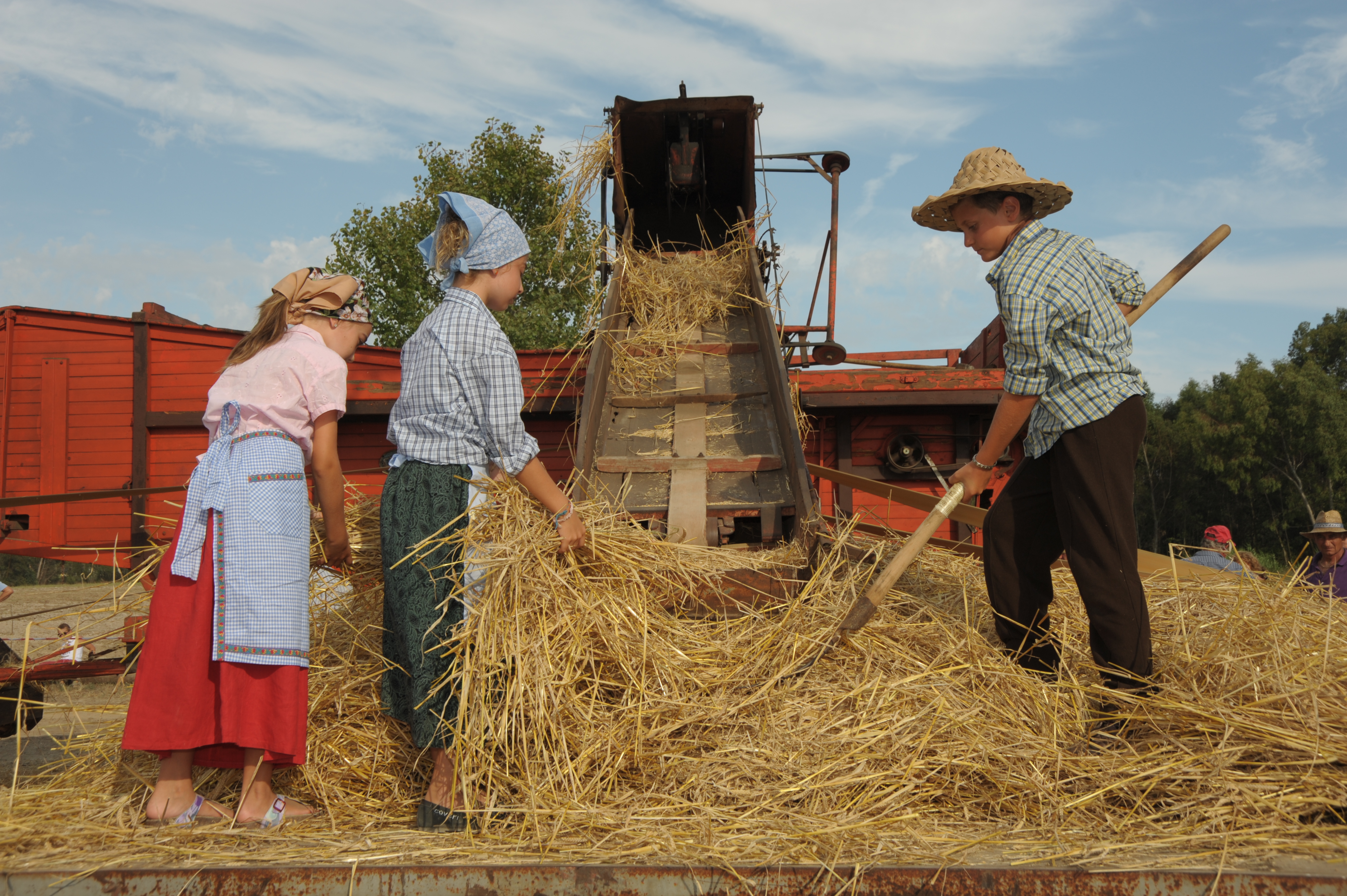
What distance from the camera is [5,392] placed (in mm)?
6574

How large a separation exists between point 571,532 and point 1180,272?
89.6 inches

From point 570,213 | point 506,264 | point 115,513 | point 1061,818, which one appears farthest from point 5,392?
point 1061,818

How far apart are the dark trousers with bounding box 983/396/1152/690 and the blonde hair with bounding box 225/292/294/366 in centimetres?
233

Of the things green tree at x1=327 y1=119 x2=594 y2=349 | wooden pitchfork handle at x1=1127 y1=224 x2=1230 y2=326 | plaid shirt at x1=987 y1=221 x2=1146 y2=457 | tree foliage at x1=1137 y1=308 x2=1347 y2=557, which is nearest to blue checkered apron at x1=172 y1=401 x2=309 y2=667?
plaid shirt at x1=987 y1=221 x2=1146 y2=457

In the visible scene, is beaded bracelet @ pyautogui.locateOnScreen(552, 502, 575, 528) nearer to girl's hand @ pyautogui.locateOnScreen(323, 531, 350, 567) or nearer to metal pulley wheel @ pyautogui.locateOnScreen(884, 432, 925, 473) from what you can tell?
girl's hand @ pyautogui.locateOnScreen(323, 531, 350, 567)

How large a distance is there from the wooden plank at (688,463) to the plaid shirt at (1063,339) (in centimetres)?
132

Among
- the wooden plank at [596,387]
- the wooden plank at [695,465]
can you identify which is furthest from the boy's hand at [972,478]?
the wooden plank at [596,387]

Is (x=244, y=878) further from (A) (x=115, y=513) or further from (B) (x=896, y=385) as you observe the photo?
(A) (x=115, y=513)

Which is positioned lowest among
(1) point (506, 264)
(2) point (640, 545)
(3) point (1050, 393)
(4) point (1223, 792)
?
(4) point (1223, 792)

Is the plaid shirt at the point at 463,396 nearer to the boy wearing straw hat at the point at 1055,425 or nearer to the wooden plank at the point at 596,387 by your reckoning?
the wooden plank at the point at 596,387

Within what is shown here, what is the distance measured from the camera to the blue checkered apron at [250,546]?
2.02 meters

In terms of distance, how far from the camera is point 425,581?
2.05 m

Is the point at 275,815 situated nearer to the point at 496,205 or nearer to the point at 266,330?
the point at 266,330

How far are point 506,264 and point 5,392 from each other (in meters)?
6.83
